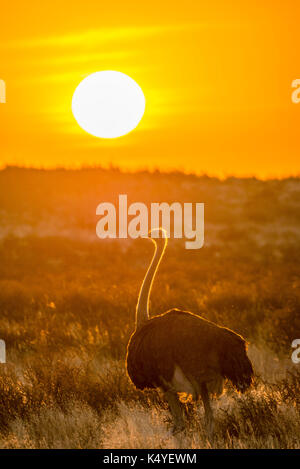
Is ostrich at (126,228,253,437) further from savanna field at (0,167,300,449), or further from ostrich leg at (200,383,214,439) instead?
savanna field at (0,167,300,449)

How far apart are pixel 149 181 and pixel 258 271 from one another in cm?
1805

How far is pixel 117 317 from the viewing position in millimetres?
12195

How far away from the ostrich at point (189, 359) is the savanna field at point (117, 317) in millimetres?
550

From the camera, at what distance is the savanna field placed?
661 centimetres

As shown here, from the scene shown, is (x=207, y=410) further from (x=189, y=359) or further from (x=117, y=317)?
(x=117, y=317)

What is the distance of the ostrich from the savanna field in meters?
0.55

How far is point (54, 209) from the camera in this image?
33250 mm

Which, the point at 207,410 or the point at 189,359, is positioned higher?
the point at 189,359

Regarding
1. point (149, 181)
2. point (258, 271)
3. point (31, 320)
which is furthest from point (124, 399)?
point (149, 181)

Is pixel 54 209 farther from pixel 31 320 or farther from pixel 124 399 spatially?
pixel 124 399

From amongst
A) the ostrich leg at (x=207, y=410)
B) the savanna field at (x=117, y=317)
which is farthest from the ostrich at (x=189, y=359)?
the savanna field at (x=117, y=317)

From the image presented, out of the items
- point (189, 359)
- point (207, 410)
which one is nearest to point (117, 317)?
point (207, 410)

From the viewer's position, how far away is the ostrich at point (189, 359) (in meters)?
5.64

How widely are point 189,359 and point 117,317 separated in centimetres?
663
